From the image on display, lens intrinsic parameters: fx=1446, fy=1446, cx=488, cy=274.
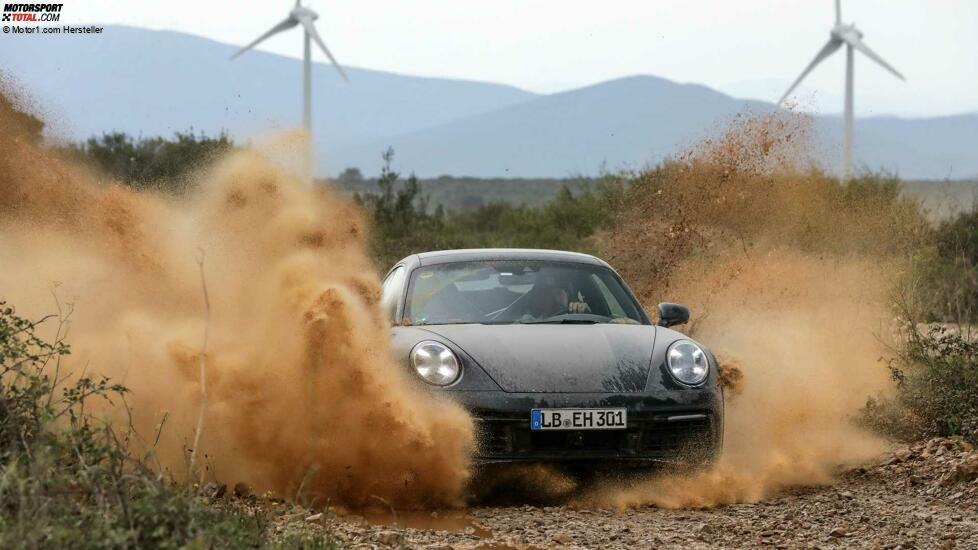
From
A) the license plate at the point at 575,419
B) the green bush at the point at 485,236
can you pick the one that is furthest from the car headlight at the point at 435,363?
the green bush at the point at 485,236

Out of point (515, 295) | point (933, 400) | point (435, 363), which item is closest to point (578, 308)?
A: point (515, 295)

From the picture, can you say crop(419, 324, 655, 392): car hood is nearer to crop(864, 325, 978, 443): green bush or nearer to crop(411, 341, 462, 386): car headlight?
crop(411, 341, 462, 386): car headlight

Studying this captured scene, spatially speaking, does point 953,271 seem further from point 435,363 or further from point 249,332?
point 249,332

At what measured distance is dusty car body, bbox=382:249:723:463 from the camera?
7.74 metres

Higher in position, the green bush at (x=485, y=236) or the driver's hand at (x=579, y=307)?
the green bush at (x=485, y=236)

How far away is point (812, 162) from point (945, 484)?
382 inches

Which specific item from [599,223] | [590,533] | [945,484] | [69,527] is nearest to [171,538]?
[69,527]

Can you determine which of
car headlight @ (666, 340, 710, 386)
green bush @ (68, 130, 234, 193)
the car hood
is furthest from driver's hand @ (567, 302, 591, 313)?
green bush @ (68, 130, 234, 193)

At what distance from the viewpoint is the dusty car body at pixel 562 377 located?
25.4ft

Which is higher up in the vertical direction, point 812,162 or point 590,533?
point 812,162

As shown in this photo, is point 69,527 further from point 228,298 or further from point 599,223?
point 599,223

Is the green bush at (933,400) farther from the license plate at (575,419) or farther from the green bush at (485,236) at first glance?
the green bush at (485,236)

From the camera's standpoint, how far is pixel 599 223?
36594mm

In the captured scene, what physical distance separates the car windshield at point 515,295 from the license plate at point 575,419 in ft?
4.08
